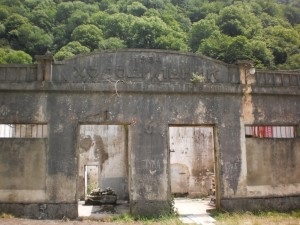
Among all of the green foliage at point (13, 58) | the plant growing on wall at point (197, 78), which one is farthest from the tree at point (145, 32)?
the plant growing on wall at point (197, 78)

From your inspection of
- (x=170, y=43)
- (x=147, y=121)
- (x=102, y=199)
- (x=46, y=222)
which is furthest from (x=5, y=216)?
(x=170, y=43)

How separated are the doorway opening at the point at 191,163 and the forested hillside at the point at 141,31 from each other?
80.6 feet

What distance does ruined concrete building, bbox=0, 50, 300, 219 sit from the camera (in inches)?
409

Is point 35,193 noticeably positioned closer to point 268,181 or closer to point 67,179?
point 67,179

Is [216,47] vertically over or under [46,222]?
over

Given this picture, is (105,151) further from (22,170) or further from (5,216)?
(5,216)

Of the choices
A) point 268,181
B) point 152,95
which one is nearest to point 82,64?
point 152,95

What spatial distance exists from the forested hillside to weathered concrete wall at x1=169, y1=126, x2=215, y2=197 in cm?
2454

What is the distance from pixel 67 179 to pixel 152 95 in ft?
11.7

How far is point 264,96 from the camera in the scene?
464 inches

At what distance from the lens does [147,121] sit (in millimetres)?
11023

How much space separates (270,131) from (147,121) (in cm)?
455

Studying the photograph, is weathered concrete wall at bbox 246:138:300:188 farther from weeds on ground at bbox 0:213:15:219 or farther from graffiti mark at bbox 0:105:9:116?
graffiti mark at bbox 0:105:9:116

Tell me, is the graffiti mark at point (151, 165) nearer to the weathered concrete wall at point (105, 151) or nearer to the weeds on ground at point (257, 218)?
the weeds on ground at point (257, 218)
